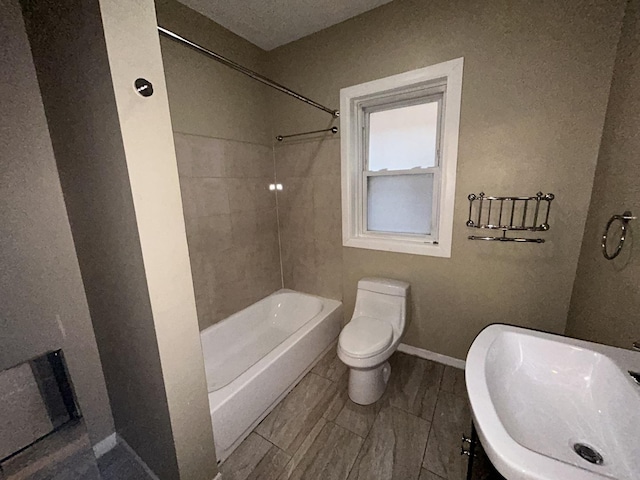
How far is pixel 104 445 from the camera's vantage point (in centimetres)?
135

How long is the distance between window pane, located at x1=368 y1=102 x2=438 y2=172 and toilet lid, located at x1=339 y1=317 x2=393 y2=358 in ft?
3.90

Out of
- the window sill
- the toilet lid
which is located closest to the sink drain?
the toilet lid

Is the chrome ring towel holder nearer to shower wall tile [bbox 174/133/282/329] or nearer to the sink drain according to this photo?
the sink drain

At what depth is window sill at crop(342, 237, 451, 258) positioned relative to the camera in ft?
5.80

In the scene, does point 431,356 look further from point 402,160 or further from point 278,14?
point 278,14

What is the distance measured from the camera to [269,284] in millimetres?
2471

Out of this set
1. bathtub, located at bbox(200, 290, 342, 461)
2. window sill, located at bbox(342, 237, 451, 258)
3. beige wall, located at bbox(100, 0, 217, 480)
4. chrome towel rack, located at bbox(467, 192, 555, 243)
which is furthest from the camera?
window sill, located at bbox(342, 237, 451, 258)

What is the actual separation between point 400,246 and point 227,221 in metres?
1.38

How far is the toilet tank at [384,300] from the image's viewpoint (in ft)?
5.99

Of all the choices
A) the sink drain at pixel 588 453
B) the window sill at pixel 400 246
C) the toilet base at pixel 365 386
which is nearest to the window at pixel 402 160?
the window sill at pixel 400 246

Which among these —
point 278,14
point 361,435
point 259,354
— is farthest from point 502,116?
point 259,354

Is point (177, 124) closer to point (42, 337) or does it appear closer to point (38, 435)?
point (42, 337)

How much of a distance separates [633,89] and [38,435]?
9.54 ft

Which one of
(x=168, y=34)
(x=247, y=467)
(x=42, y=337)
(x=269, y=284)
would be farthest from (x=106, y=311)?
(x=269, y=284)
